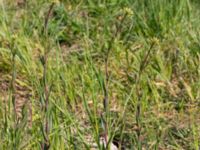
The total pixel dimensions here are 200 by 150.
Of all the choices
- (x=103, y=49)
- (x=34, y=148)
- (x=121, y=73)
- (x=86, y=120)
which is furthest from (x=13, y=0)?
(x=34, y=148)

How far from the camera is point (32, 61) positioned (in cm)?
266

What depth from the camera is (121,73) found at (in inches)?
106

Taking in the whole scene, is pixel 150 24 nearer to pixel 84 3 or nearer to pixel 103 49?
pixel 103 49

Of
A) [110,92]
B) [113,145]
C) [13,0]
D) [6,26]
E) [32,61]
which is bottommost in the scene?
[113,145]

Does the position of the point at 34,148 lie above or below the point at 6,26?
below

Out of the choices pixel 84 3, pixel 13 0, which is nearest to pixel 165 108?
pixel 84 3

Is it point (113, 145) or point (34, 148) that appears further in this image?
point (113, 145)

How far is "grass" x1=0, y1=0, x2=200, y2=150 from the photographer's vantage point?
6.81ft

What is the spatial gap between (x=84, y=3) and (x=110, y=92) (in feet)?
3.04

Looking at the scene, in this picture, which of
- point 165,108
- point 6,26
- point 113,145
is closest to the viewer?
point 113,145

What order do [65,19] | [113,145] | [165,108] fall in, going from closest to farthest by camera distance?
[113,145], [165,108], [65,19]

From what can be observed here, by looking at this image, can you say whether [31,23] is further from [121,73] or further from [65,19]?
[121,73]

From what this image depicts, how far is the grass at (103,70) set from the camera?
2076mm

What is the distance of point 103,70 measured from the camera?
2.69 m
